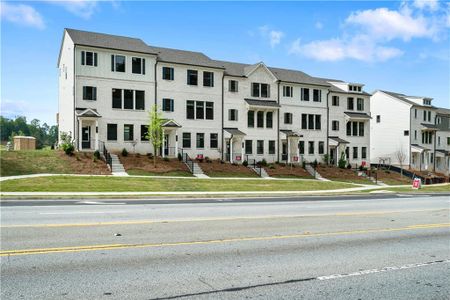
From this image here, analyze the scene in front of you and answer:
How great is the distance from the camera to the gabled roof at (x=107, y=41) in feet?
128

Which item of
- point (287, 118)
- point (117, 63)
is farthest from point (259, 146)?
point (117, 63)

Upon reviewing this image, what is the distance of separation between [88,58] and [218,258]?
35.0 m

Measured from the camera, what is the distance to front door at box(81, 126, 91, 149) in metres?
38.4

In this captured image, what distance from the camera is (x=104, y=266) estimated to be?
698 centimetres

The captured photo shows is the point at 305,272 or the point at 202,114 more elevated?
the point at 202,114

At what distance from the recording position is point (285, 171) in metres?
45.0

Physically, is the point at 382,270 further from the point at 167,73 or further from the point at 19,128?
the point at 19,128

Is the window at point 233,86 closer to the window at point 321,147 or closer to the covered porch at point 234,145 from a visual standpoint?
the covered porch at point 234,145

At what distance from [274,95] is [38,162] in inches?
1096

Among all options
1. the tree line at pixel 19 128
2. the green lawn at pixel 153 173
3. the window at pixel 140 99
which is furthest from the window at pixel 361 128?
the tree line at pixel 19 128

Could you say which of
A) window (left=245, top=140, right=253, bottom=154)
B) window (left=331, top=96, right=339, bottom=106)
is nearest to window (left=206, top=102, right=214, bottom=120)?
window (left=245, top=140, right=253, bottom=154)

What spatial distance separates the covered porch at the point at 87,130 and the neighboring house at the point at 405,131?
42.5 m

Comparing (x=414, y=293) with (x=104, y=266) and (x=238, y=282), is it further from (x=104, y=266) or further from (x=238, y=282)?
(x=104, y=266)

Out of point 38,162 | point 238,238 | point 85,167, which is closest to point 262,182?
point 85,167
